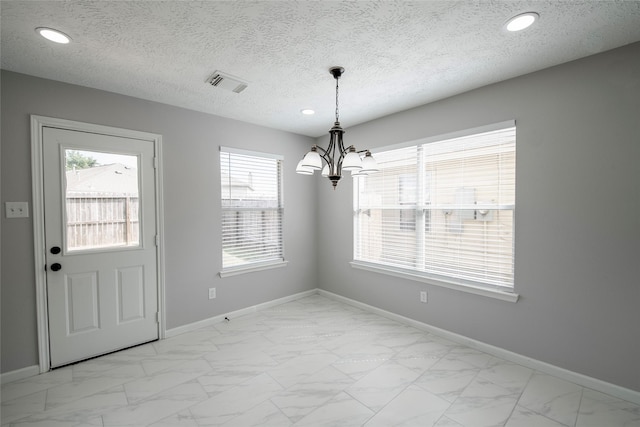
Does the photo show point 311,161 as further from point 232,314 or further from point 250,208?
point 232,314

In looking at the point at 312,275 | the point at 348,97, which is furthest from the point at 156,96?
the point at 312,275

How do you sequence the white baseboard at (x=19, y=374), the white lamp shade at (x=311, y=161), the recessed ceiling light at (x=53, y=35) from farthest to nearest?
the white baseboard at (x=19, y=374)
the white lamp shade at (x=311, y=161)
the recessed ceiling light at (x=53, y=35)

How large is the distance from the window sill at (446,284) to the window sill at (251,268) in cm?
108

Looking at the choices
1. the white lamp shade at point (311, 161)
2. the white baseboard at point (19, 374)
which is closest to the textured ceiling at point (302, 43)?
the white lamp shade at point (311, 161)

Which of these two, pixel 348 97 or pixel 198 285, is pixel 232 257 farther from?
pixel 348 97

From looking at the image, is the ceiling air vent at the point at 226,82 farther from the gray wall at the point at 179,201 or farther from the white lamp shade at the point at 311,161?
the white lamp shade at the point at 311,161

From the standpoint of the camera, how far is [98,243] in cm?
290

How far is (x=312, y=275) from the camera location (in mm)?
4809

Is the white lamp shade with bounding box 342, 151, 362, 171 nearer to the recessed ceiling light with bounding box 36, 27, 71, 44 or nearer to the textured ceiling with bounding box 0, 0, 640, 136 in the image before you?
the textured ceiling with bounding box 0, 0, 640, 136

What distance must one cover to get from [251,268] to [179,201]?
130 cm

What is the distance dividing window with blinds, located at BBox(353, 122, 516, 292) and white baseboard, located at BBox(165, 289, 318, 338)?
1.28 m

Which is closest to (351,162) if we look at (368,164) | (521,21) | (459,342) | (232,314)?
(368,164)

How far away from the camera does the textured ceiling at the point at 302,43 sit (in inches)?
68.3

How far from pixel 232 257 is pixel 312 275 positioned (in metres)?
1.46
